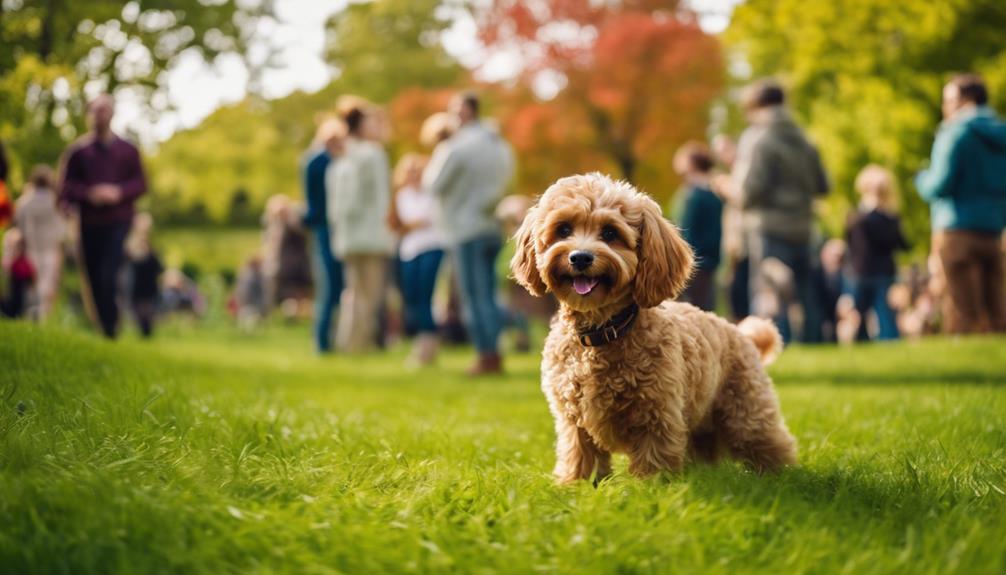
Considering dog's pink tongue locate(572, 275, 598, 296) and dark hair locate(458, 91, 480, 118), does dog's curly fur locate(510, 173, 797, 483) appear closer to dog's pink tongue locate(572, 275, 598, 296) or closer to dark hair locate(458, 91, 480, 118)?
dog's pink tongue locate(572, 275, 598, 296)

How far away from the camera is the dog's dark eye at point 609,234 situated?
3797 millimetres

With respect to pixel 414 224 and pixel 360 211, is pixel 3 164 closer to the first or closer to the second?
pixel 360 211

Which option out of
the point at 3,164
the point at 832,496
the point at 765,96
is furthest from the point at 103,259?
the point at 832,496

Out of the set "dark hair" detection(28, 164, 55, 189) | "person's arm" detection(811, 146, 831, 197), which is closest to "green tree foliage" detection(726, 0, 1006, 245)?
"person's arm" detection(811, 146, 831, 197)

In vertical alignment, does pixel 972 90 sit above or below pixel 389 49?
below

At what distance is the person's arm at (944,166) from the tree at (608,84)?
19121 millimetres

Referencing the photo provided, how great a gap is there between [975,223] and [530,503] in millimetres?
8067

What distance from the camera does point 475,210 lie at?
368 inches

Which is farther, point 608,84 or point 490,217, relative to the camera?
point 608,84

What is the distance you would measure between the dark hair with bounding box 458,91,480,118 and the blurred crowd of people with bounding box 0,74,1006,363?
0.02 meters

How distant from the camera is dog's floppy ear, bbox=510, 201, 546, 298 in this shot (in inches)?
159

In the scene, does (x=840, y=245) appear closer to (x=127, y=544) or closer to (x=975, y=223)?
(x=975, y=223)

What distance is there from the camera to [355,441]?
4461 millimetres

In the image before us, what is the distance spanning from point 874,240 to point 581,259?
10434 mm
